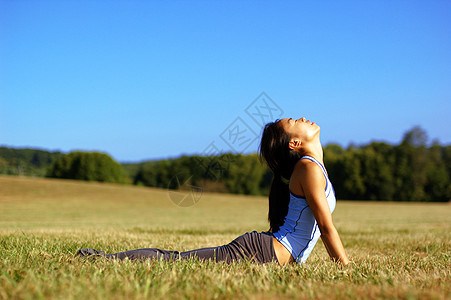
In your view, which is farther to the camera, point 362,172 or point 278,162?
point 362,172

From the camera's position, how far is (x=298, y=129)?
13.6ft

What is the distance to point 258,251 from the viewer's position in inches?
156

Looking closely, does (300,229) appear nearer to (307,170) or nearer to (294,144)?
(307,170)

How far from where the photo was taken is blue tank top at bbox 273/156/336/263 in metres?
3.95

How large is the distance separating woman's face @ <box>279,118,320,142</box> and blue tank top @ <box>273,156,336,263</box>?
284 millimetres

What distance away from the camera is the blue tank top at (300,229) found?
3.95 meters

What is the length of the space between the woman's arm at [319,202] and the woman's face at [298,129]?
425 mm

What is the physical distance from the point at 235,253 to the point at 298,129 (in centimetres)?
151

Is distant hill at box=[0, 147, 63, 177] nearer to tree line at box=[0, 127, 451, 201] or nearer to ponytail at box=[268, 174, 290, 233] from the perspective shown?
tree line at box=[0, 127, 451, 201]

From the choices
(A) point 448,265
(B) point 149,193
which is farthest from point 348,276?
(B) point 149,193

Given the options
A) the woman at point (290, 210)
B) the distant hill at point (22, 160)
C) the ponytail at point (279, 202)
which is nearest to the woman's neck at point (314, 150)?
the woman at point (290, 210)

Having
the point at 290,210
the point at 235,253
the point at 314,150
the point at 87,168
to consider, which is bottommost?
the point at 87,168

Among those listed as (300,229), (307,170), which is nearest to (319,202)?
(307,170)

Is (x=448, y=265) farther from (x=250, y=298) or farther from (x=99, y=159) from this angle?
(x=99, y=159)
